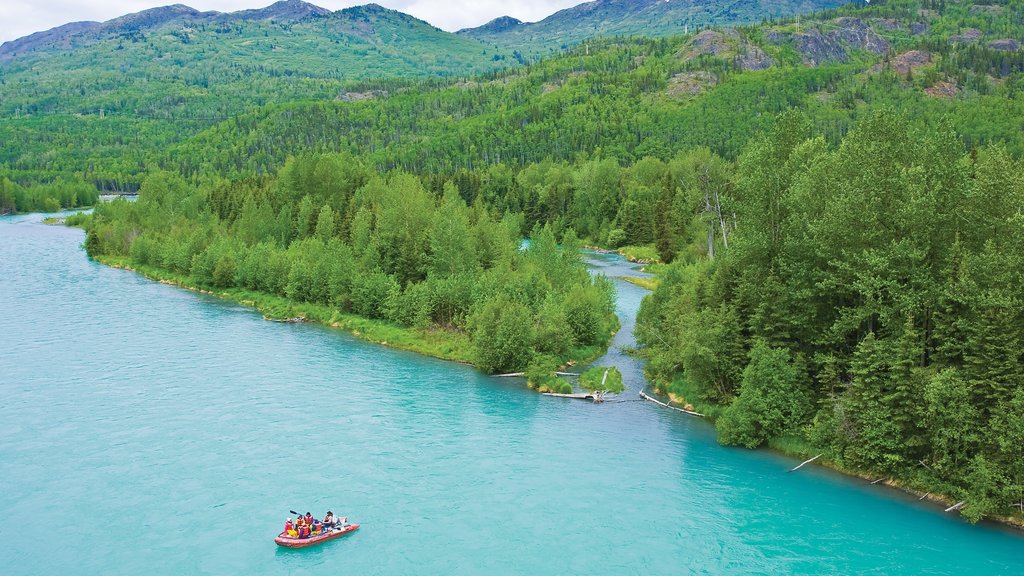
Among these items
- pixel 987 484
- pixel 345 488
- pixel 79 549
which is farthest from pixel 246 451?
pixel 987 484

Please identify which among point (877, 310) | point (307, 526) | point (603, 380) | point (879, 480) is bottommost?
point (879, 480)

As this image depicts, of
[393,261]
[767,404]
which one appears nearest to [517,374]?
[767,404]

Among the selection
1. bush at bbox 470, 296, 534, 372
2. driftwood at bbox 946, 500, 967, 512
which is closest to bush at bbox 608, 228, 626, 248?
bush at bbox 470, 296, 534, 372

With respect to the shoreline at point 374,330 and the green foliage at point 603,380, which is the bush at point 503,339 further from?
the green foliage at point 603,380

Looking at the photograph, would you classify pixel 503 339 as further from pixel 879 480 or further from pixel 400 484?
pixel 879 480

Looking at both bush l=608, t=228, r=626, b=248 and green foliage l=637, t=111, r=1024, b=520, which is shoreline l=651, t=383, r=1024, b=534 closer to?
green foliage l=637, t=111, r=1024, b=520

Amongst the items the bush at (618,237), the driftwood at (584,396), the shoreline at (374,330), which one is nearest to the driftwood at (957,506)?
the driftwood at (584,396)

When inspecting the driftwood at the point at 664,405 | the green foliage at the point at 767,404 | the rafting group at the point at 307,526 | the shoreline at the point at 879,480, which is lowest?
the driftwood at the point at 664,405
